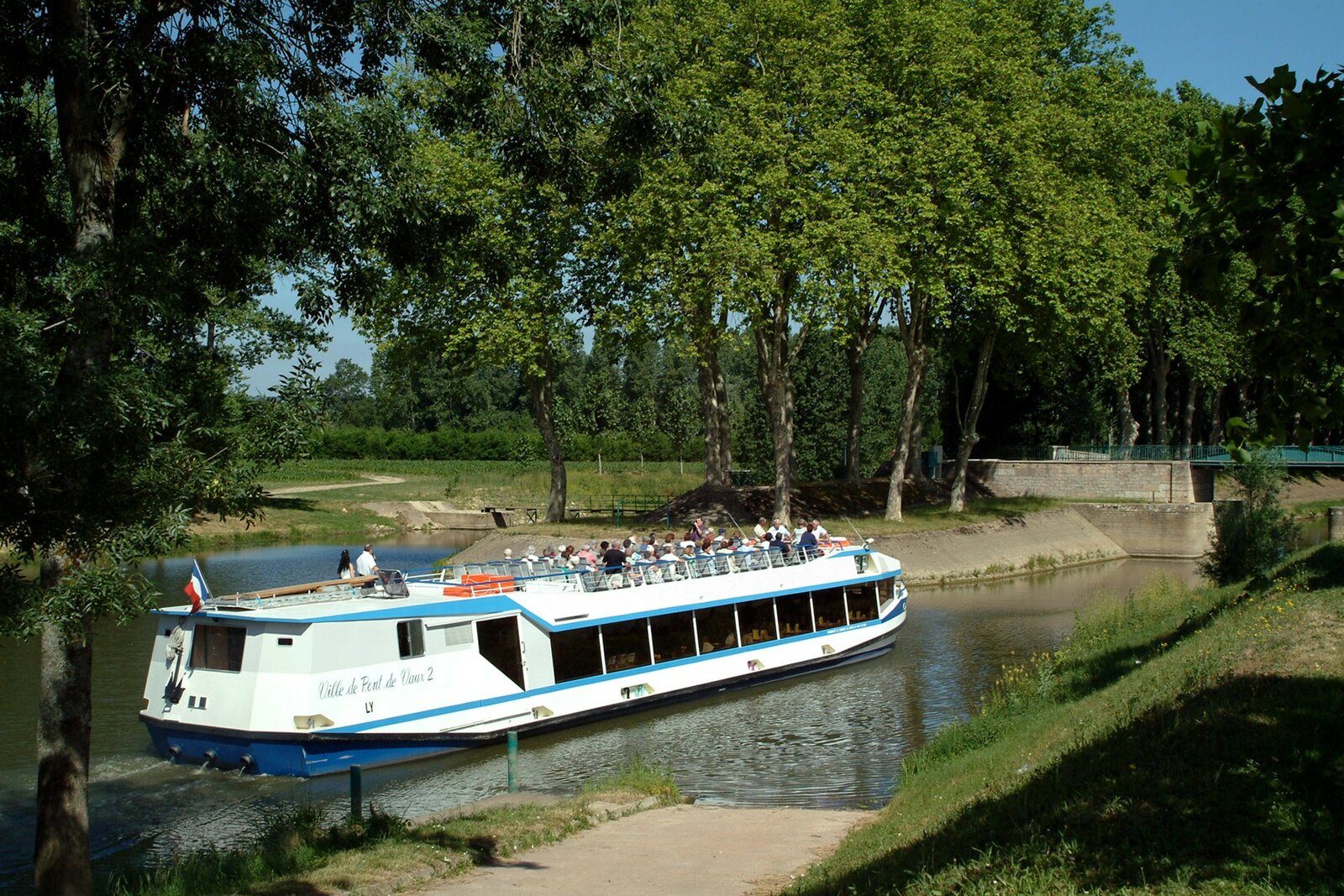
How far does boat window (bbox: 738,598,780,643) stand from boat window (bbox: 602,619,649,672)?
306 cm

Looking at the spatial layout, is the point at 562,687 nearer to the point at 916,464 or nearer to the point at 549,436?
the point at 549,436

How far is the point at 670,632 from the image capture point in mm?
25906

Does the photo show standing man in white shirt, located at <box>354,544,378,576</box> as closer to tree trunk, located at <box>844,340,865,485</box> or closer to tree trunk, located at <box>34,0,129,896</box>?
tree trunk, located at <box>34,0,129,896</box>

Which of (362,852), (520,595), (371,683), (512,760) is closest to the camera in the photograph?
(362,852)

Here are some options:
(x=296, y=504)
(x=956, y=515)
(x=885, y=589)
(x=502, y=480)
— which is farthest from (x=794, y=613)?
(x=502, y=480)

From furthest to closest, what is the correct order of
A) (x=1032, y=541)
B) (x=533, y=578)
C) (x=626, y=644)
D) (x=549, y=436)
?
(x=1032, y=541) < (x=549, y=436) < (x=626, y=644) < (x=533, y=578)

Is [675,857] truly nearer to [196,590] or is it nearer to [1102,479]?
[196,590]

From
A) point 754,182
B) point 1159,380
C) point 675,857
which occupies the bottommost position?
point 675,857

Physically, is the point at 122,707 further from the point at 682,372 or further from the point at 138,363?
the point at 682,372

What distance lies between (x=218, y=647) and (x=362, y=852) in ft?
28.4

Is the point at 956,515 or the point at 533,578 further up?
the point at 533,578

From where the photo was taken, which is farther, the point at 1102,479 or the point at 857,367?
the point at 1102,479

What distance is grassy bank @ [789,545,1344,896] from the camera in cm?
820

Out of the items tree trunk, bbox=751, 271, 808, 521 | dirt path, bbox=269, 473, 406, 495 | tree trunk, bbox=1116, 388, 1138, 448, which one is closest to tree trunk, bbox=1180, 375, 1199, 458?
tree trunk, bbox=1116, 388, 1138, 448
